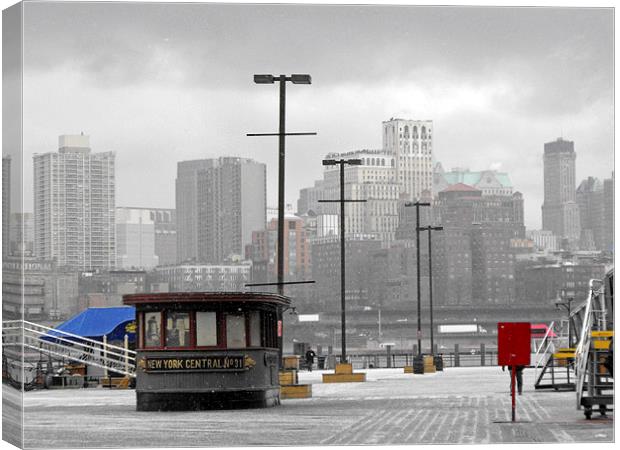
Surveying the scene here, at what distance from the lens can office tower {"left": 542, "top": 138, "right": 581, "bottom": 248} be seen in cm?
3548

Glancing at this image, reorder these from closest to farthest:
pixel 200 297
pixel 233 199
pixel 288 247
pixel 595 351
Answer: pixel 595 351 < pixel 200 297 < pixel 233 199 < pixel 288 247

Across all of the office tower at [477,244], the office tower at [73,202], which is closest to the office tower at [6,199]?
the office tower at [73,202]

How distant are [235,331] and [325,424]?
218 inches

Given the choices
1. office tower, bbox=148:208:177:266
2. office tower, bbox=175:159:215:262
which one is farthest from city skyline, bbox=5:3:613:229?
office tower, bbox=148:208:177:266

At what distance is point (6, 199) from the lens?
21000 millimetres

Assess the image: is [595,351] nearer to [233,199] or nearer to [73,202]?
[73,202]

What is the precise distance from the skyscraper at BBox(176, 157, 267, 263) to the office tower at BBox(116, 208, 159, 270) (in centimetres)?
331

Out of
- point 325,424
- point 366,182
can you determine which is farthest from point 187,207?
point 325,424

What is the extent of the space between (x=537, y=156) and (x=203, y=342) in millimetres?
14343

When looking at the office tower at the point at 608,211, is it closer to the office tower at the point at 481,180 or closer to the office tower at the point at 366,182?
the office tower at the point at 366,182

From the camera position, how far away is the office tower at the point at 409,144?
47.9 meters

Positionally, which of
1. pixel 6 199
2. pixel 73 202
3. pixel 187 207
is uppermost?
pixel 187 207

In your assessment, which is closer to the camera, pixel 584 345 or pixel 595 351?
pixel 595 351

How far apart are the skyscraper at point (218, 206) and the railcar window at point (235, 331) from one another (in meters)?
31.0
